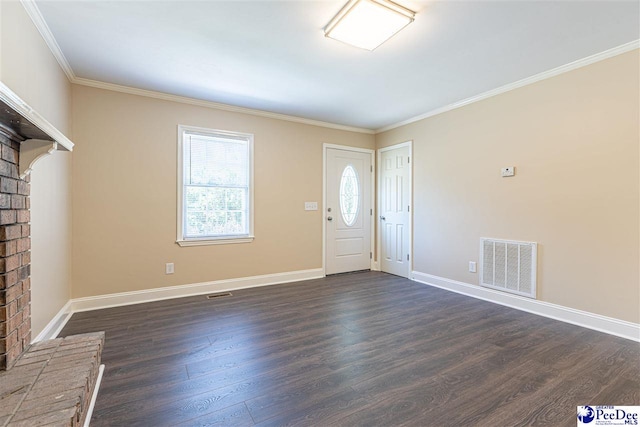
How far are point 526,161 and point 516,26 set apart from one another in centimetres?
150

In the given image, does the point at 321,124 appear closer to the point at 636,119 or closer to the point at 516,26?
the point at 516,26

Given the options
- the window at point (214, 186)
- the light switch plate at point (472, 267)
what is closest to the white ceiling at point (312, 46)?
the window at point (214, 186)

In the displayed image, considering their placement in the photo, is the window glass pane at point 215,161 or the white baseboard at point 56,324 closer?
the white baseboard at point 56,324

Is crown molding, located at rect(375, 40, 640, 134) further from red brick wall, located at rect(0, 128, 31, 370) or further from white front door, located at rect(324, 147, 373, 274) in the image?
red brick wall, located at rect(0, 128, 31, 370)

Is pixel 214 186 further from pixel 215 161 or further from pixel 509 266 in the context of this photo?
pixel 509 266

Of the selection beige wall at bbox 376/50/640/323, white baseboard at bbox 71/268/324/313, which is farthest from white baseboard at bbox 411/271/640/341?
white baseboard at bbox 71/268/324/313

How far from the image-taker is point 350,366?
2.08m

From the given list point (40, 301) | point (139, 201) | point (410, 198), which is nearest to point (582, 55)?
point (410, 198)

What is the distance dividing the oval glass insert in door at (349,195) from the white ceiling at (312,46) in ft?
5.18

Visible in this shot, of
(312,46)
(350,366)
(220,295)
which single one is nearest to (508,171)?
(312,46)

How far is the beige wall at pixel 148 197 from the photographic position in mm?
3227

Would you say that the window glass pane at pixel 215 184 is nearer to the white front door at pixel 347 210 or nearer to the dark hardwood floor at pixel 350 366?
the dark hardwood floor at pixel 350 366

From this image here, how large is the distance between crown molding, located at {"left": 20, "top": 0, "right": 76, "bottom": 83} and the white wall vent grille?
4712 mm

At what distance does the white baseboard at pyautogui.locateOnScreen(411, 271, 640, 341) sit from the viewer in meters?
2.54
